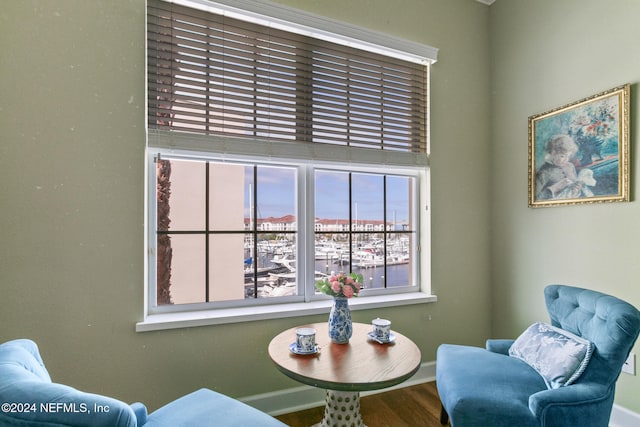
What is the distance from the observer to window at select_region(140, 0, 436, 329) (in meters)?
A: 1.91

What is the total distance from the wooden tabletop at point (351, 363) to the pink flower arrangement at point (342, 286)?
0.27 meters

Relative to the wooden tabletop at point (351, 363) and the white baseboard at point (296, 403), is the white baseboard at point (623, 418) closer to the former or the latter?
the white baseboard at point (296, 403)

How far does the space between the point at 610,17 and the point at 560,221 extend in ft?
4.11

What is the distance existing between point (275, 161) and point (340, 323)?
108 centimetres

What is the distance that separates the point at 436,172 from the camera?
2.53 m

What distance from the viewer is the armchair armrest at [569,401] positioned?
1.33m

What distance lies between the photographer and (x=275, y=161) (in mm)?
2121

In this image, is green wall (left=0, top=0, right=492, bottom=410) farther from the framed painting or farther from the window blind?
the framed painting

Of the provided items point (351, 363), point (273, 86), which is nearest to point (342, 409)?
point (351, 363)

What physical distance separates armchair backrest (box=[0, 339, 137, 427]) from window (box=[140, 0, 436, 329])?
1.06 m

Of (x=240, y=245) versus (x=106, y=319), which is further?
(x=240, y=245)

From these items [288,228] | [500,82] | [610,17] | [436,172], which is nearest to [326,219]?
[288,228]

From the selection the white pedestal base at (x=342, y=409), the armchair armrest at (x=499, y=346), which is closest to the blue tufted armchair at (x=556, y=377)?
the armchair armrest at (x=499, y=346)

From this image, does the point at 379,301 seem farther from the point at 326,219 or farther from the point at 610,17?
the point at 610,17
